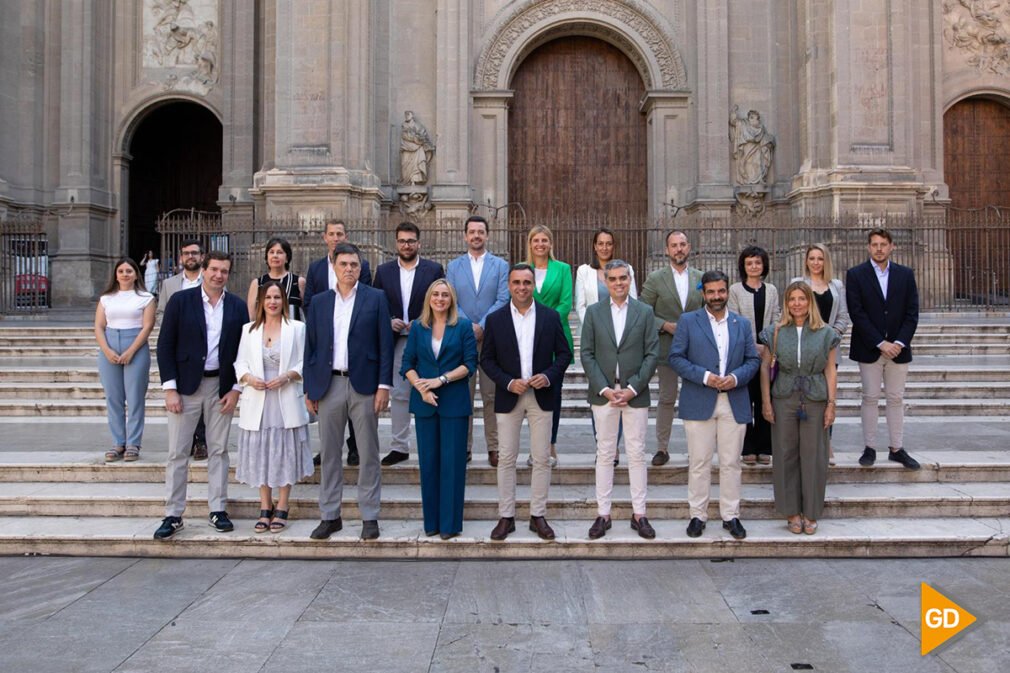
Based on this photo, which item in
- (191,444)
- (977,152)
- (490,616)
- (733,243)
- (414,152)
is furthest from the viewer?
(977,152)

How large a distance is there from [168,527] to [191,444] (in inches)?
24.4

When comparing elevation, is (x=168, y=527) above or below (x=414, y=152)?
below

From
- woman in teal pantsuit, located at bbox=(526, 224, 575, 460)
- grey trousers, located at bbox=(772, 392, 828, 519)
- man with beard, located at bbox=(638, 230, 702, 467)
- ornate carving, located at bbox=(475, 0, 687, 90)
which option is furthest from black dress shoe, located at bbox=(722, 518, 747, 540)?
ornate carving, located at bbox=(475, 0, 687, 90)

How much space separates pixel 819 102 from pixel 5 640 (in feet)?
56.7

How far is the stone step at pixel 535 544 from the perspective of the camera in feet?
18.6

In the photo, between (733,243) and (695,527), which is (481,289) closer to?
(695,527)

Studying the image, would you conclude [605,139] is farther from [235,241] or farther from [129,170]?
[129,170]

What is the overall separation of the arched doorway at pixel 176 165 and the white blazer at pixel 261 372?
20.3 metres

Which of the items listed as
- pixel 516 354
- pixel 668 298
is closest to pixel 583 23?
pixel 668 298

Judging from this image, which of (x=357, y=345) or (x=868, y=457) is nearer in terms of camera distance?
(x=357, y=345)

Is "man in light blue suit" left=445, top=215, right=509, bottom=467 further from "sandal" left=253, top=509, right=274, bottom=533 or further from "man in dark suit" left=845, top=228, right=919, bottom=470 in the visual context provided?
"man in dark suit" left=845, top=228, right=919, bottom=470

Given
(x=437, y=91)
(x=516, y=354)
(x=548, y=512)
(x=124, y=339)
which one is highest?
(x=437, y=91)

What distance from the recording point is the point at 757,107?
59.9 ft

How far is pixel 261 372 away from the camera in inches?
234
